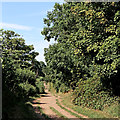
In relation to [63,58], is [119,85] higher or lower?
lower

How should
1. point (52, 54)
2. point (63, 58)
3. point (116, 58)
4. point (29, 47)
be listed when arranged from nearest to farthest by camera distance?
point (116, 58)
point (63, 58)
point (52, 54)
point (29, 47)

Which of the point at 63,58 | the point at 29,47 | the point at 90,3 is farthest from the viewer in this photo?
the point at 29,47

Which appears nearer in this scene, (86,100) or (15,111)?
(15,111)

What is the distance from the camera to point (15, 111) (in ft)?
27.3

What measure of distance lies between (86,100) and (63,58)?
21.0 feet

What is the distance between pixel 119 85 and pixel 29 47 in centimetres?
3863

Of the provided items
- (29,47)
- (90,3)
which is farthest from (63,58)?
(29,47)

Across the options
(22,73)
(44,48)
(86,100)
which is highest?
(44,48)

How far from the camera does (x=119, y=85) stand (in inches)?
609

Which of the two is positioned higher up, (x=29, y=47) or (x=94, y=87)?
(x=29, y=47)

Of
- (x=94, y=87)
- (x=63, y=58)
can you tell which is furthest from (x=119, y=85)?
(x=63, y=58)

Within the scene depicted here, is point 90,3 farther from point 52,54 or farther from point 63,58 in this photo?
point 52,54

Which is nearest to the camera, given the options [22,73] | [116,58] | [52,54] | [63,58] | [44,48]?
[116,58]

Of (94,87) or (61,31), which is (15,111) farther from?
(61,31)
